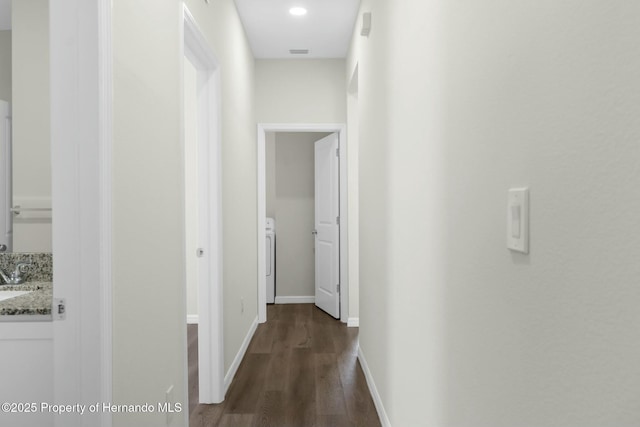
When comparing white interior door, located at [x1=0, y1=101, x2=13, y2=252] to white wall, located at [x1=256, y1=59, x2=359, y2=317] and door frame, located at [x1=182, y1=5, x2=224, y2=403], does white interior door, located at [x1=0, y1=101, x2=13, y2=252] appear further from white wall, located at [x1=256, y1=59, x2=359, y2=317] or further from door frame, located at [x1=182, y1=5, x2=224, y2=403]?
white wall, located at [x1=256, y1=59, x2=359, y2=317]

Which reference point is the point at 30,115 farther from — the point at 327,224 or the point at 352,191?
the point at 327,224

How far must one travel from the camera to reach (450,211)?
131cm

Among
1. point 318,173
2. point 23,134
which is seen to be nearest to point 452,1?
point 23,134

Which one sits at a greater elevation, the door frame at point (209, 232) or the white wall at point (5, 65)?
the white wall at point (5, 65)

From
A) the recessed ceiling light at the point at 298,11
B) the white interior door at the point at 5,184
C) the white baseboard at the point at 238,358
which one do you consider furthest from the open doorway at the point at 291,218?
the white interior door at the point at 5,184

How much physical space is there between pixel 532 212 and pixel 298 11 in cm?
326

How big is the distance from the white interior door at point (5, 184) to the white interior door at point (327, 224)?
3.00 m

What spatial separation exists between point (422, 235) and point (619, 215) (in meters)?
1.02

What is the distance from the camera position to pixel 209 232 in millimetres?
2684

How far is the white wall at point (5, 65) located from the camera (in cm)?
233

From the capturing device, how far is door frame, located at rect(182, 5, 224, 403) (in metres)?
2.68

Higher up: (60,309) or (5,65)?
(5,65)

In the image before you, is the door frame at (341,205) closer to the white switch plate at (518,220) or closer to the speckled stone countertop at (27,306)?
the speckled stone countertop at (27,306)

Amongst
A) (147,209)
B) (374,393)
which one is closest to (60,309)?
(147,209)
